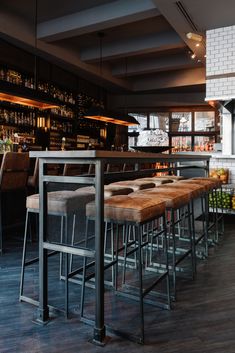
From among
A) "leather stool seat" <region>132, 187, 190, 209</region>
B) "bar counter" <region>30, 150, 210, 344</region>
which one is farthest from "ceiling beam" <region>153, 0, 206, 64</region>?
"bar counter" <region>30, 150, 210, 344</region>

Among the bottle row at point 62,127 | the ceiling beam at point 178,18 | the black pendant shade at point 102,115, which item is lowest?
the bottle row at point 62,127

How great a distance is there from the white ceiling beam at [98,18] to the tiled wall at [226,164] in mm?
2472

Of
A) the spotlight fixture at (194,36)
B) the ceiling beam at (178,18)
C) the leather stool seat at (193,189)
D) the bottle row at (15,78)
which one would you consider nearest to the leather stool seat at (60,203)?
the leather stool seat at (193,189)

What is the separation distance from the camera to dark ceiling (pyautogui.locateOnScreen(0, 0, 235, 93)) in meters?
4.82

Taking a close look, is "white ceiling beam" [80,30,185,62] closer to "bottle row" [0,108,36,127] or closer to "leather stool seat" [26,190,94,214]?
"bottle row" [0,108,36,127]

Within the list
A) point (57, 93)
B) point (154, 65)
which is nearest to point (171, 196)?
point (57, 93)

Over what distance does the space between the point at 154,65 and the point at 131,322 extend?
6.98 meters

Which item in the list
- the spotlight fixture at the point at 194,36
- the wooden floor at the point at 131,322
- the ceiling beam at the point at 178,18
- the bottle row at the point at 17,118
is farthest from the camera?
the bottle row at the point at 17,118

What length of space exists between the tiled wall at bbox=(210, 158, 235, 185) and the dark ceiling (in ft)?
6.94

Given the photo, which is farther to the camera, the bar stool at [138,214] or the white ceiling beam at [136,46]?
the white ceiling beam at [136,46]

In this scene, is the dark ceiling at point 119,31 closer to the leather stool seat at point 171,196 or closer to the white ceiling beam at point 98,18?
the white ceiling beam at point 98,18

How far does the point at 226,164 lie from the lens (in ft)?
17.1

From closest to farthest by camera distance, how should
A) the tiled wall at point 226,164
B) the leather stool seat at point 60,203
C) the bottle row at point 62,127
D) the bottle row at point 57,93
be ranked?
the leather stool seat at point 60,203 < the tiled wall at point 226,164 < the bottle row at point 57,93 < the bottle row at point 62,127

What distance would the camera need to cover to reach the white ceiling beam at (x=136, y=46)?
20.6 feet
